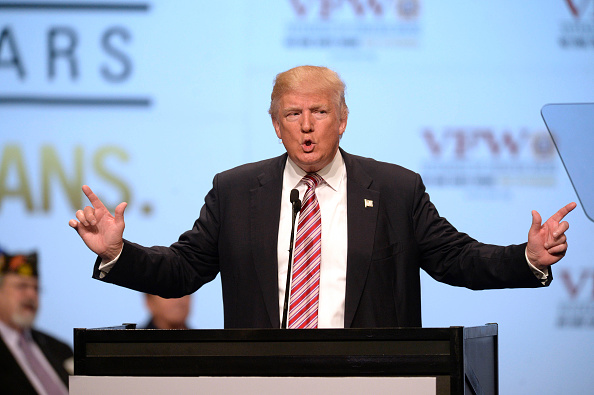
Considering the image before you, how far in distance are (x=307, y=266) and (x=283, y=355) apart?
587 mm

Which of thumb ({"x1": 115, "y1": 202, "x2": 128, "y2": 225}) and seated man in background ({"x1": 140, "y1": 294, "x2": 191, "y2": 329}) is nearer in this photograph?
thumb ({"x1": 115, "y1": 202, "x2": 128, "y2": 225})

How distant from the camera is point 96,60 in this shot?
4043 millimetres

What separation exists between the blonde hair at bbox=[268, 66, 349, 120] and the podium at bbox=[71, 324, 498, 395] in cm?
91

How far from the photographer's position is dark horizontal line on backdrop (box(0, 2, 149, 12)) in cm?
404

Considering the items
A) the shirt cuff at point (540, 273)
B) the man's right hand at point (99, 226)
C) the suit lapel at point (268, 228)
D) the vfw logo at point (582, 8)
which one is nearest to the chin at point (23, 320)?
the suit lapel at point (268, 228)

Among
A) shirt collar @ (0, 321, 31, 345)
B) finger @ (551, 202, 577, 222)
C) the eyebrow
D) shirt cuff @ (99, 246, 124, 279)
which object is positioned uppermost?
the eyebrow

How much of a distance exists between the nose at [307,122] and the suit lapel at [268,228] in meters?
0.19

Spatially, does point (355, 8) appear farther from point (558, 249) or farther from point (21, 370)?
point (21, 370)

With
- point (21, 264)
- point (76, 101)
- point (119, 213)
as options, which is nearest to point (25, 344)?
point (21, 264)

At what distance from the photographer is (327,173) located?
2.43 metres

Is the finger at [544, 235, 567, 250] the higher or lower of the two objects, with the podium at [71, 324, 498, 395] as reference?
higher

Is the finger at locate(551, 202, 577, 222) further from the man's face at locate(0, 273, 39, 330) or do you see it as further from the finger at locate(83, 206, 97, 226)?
the man's face at locate(0, 273, 39, 330)

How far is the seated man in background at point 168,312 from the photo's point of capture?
390cm

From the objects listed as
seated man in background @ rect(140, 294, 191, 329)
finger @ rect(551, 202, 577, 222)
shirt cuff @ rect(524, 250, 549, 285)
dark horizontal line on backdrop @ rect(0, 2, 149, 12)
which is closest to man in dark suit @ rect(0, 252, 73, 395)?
seated man in background @ rect(140, 294, 191, 329)
